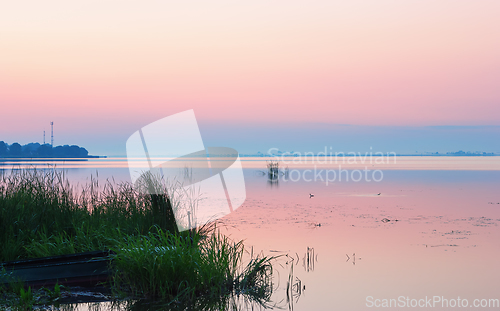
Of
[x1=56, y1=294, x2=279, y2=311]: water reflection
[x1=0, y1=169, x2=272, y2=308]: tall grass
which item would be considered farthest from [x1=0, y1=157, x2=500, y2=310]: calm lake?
[x1=0, y1=169, x2=272, y2=308]: tall grass

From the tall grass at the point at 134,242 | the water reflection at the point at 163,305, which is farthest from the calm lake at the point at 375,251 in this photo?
the tall grass at the point at 134,242

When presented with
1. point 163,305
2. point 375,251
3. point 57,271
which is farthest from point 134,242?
point 375,251

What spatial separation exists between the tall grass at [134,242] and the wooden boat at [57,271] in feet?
0.76

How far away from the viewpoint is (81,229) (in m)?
7.08

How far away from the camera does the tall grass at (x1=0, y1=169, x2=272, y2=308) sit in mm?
5324

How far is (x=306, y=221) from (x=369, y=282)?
5.45 metres

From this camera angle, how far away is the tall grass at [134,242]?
532 cm

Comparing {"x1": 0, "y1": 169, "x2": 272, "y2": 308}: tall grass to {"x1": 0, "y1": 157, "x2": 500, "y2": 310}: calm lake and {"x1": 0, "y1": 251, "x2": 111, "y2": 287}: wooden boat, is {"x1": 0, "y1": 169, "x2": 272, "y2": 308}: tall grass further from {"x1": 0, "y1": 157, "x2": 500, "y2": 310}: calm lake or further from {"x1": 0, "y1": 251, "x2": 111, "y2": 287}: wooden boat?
{"x1": 0, "y1": 157, "x2": 500, "y2": 310}: calm lake

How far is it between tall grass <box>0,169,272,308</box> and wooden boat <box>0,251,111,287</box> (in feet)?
0.76

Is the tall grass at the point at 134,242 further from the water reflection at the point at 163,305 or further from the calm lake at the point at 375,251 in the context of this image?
the calm lake at the point at 375,251

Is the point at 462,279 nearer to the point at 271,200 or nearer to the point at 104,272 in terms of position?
the point at 104,272

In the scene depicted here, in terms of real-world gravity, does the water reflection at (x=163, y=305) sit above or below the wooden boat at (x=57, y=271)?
below

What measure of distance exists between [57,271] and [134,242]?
105 centimetres

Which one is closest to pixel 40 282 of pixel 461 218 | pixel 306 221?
pixel 306 221
